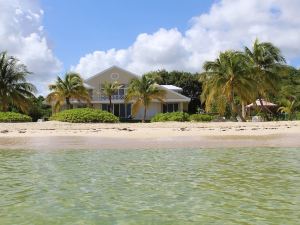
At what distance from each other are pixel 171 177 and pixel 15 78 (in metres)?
33.3

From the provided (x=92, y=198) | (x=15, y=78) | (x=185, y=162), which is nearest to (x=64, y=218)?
(x=92, y=198)

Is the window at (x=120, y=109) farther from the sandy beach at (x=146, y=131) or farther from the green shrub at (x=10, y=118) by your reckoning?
the sandy beach at (x=146, y=131)

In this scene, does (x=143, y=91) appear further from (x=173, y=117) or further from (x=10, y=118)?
(x=10, y=118)

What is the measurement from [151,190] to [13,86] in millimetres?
34848

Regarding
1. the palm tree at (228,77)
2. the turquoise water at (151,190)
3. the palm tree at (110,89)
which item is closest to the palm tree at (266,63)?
the palm tree at (228,77)

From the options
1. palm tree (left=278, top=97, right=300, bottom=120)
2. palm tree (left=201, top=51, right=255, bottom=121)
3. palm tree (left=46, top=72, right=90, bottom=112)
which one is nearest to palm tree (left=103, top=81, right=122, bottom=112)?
palm tree (left=46, top=72, right=90, bottom=112)

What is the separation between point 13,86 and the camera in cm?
4144

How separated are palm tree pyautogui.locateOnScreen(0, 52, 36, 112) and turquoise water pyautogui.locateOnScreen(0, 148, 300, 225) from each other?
1076 inches

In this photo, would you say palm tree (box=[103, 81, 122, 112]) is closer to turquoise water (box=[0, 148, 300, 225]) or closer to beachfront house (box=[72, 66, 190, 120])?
beachfront house (box=[72, 66, 190, 120])

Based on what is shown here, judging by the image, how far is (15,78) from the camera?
41250 mm

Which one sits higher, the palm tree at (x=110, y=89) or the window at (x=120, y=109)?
the palm tree at (x=110, y=89)

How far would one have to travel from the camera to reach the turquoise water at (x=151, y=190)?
6844 millimetres

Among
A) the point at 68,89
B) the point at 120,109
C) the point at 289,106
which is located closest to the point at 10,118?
the point at 68,89

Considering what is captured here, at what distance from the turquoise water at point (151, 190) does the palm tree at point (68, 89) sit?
1279 inches
